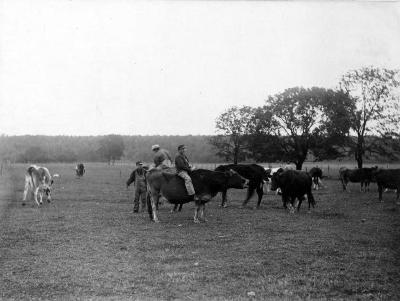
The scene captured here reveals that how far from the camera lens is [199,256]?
903 cm

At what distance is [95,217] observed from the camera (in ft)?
48.1

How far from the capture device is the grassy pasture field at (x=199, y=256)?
22.4 ft

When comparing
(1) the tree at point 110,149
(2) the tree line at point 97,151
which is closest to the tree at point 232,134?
(2) the tree line at point 97,151

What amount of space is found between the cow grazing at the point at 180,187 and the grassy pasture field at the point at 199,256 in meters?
0.64

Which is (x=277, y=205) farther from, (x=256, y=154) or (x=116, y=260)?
(x=256, y=154)

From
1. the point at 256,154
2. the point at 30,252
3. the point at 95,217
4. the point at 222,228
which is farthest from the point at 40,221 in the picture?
the point at 256,154

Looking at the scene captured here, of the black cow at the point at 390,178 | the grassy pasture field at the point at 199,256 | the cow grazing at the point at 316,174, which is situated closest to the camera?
the grassy pasture field at the point at 199,256

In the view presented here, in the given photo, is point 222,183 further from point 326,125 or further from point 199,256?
point 326,125

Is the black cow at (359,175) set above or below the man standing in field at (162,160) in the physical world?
below

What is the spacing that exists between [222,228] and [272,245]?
2.65m

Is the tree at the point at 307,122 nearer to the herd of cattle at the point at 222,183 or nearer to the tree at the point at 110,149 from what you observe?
the herd of cattle at the point at 222,183

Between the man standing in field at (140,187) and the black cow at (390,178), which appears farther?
the black cow at (390,178)

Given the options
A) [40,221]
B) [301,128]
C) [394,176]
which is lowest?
[40,221]

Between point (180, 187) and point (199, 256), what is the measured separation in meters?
4.93
